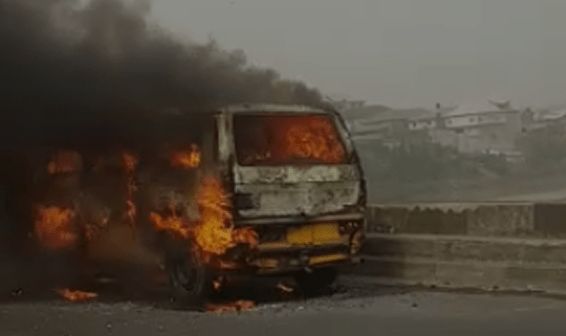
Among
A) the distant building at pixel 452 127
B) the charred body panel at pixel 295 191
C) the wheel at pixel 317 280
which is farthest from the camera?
the distant building at pixel 452 127

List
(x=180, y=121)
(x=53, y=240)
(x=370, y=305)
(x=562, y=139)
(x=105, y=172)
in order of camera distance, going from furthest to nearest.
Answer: (x=562, y=139) < (x=53, y=240) < (x=105, y=172) < (x=180, y=121) < (x=370, y=305)

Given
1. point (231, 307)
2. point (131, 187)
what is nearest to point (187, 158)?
point (131, 187)

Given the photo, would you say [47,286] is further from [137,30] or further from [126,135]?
[137,30]

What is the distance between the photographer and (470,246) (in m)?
10.9

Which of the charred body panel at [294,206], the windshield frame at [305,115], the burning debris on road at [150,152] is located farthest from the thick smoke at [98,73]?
the charred body panel at [294,206]

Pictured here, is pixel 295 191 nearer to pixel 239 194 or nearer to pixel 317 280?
pixel 239 194

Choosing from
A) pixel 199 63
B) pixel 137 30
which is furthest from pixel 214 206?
pixel 137 30

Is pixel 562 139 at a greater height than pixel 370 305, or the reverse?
pixel 562 139

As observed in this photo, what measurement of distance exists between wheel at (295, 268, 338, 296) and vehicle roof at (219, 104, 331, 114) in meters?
1.71

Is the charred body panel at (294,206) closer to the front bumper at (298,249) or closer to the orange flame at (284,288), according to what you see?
the front bumper at (298,249)

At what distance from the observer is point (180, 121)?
11.1m

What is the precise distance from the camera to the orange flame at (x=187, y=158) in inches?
412

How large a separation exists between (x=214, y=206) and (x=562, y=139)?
11637mm

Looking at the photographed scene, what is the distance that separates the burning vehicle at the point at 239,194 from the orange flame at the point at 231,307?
230 mm
